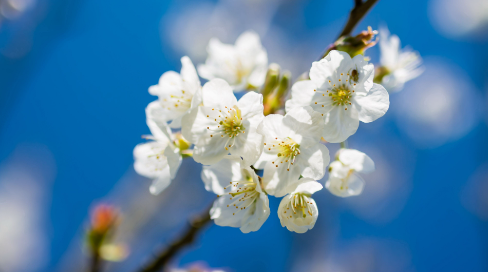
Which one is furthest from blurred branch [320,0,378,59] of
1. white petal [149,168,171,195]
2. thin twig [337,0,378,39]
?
white petal [149,168,171,195]

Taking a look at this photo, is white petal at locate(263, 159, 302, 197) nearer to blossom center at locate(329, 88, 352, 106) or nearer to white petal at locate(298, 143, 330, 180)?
white petal at locate(298, 143, 330, 180)

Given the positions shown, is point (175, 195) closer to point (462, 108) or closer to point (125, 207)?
point (125, 207)

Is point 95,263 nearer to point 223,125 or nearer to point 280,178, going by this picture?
point 223,125

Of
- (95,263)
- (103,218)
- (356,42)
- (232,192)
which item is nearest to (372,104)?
(356,42)

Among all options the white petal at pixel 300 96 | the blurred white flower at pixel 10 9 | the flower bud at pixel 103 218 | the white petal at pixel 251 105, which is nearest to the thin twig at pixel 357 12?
the white petal at pixel 300 96

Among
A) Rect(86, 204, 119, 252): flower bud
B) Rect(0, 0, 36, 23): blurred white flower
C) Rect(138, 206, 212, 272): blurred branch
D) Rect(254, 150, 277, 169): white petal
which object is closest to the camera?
Rect(254, 150, 277, 169): white petal
